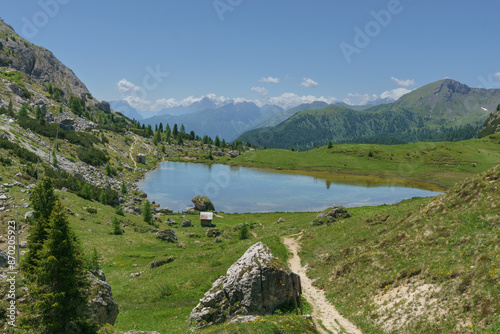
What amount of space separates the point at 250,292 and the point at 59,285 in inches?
561

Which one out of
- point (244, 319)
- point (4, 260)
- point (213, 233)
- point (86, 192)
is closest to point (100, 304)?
point (244, 319)

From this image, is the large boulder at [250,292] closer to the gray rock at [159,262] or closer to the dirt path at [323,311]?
the dirt path at [323,311]

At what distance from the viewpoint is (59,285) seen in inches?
740

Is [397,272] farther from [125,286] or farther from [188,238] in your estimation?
[188,238]

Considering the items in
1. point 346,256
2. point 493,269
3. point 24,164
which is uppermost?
point 24,164

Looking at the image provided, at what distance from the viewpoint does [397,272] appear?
25.5 m

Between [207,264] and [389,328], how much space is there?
26.3 m

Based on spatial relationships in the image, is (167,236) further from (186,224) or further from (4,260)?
(4,260)

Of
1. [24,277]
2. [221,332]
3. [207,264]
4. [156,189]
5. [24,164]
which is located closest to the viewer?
[221,332]

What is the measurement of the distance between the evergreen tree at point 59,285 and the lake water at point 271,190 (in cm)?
8034

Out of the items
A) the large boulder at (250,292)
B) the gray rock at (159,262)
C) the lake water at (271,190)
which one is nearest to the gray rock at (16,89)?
the lake water at (271,190)

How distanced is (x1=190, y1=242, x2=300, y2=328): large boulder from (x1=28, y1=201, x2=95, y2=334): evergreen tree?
29.1 ft

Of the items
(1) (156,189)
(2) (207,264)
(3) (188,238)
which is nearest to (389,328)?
(2) (207,264)

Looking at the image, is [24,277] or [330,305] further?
[330,305]
